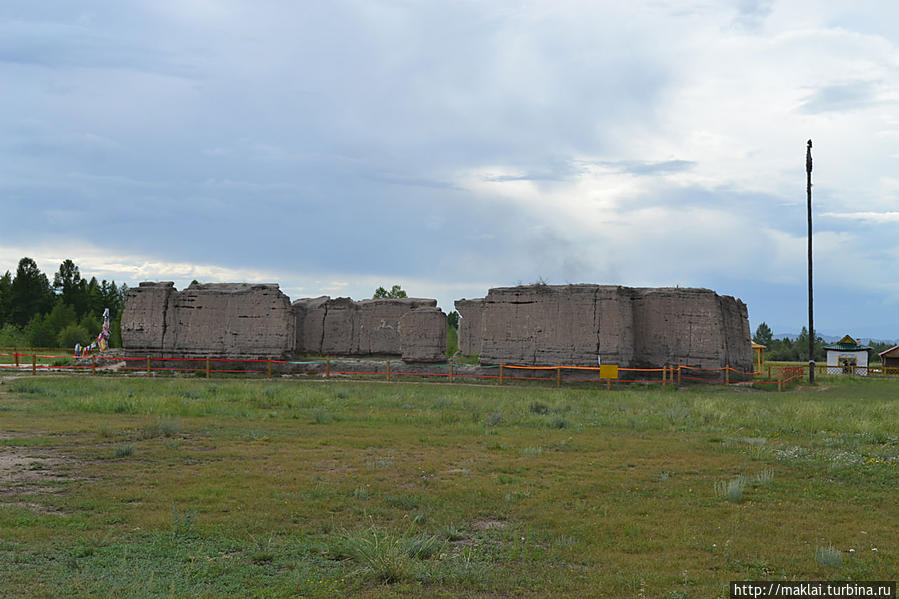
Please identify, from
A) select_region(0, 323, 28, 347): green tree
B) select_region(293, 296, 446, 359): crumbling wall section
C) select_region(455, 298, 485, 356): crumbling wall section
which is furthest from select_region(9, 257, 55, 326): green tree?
select_region(455, 298, 485, 356): crumbling wall section

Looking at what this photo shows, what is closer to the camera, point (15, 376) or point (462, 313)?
point (15, 376)

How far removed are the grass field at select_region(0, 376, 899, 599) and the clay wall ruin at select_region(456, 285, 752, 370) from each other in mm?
10737

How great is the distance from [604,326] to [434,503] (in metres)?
20.5

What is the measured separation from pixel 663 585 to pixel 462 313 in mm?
36989

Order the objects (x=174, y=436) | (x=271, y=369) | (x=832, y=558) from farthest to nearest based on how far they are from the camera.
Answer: (x=271, y=369) < (x=174, y=436) < (x=832, y=558)

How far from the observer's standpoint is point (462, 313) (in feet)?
141

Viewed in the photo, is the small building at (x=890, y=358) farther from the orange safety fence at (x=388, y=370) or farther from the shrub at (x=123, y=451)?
the shrub at (x=123, y=451)

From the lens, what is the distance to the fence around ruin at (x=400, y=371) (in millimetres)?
28406

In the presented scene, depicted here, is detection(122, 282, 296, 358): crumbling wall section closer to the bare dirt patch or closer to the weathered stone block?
the weathered stone block

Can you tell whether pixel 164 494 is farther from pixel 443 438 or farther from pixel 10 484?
pixel 443 438

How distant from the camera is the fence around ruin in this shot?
28406 mm

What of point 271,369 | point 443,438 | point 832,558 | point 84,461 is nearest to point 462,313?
point 271,369

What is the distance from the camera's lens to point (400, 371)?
31188 millimetres

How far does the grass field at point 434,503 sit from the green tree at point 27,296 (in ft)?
205
